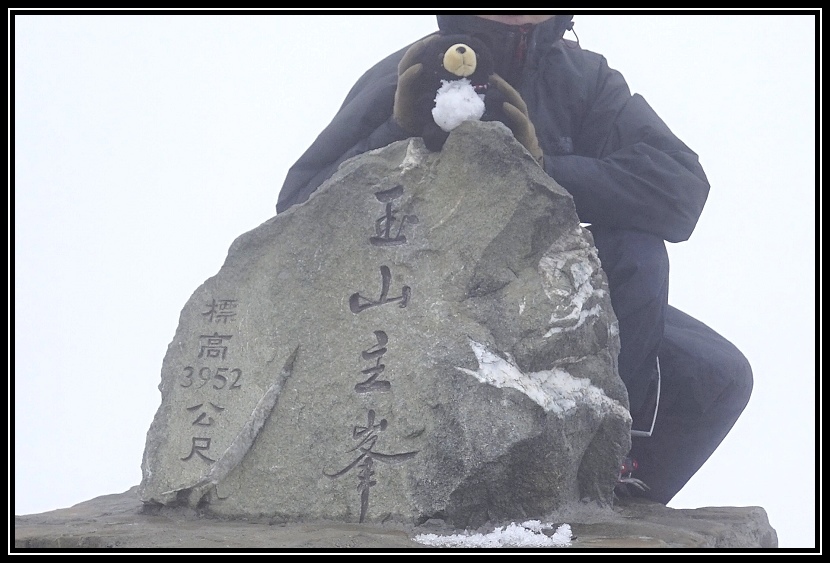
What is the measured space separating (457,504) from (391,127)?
1237mm

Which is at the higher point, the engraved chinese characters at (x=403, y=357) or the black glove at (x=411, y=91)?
the black glove at (x=411, y=91)

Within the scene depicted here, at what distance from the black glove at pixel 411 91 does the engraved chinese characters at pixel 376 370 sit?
0.76ft

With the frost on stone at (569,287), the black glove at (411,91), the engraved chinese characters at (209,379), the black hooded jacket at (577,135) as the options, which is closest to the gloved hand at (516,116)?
the black hooded jacket at (577,135)

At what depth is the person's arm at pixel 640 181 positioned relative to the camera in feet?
10.1

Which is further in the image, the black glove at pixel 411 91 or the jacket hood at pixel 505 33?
the jacket hood at pixel 505 33

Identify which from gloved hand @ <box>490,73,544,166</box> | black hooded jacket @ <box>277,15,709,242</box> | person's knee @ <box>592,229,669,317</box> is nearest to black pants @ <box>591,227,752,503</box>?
person's knee @ <box>592,229,669,317</box>

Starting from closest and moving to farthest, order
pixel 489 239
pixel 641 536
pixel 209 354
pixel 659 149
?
1. pixel 641 536
2. pixel 489 239
3. pixel 209 354
4. pixel 659 149

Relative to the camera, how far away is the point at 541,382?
2.71 m

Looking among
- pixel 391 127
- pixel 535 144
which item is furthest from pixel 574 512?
pixel 391 127

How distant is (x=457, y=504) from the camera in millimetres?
2604

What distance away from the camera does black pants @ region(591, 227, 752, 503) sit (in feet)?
10.2

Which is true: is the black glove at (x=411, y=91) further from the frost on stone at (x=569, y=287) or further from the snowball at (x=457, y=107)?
the frost on stone at (x=569, y=287)

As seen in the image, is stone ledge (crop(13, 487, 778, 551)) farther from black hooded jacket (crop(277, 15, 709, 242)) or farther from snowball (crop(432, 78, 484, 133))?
snowball (crop(432, 78, 484, 133))
